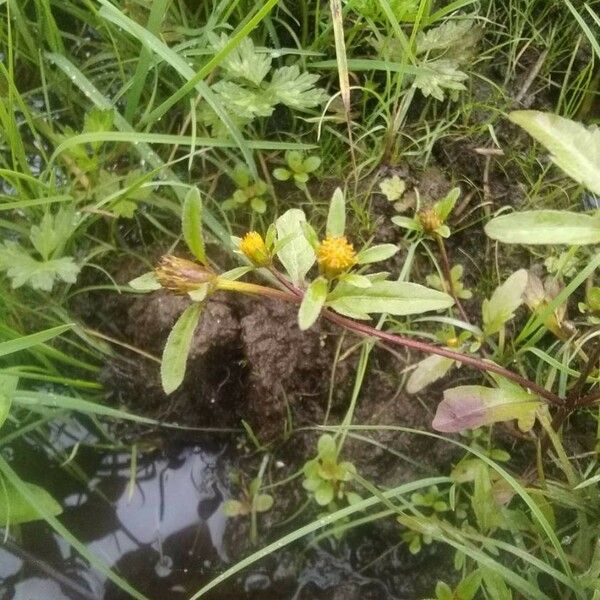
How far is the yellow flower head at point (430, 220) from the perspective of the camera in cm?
111

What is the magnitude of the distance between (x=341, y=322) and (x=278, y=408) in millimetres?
444

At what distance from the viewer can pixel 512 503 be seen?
1.18 metres

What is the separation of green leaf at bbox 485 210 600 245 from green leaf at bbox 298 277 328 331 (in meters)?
0.21

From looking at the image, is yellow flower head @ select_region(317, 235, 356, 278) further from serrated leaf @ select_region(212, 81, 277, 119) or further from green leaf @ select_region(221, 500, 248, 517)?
green leaf @ select_region(221, 500, 248, 517)

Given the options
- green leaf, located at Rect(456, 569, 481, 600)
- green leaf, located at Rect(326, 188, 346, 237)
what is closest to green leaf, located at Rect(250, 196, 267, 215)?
green leaf, located at Rect(326, 188, 346, 237)

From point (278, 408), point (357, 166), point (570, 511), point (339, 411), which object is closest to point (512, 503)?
point (570, 511)

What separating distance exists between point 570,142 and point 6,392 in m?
0.88

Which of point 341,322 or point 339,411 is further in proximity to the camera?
point 339,411

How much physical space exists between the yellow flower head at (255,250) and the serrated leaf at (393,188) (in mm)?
502

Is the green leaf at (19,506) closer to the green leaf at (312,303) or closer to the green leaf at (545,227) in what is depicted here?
the green leaf at (312,303)

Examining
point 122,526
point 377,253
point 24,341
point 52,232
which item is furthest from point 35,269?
point 377,253

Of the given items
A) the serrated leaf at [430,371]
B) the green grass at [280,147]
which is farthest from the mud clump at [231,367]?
the serrated leaf at [430,371]

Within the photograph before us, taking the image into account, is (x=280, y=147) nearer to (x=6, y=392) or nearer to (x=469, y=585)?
(x=6, y=392)

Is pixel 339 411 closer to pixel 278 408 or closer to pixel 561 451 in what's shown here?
pixel 278 408
